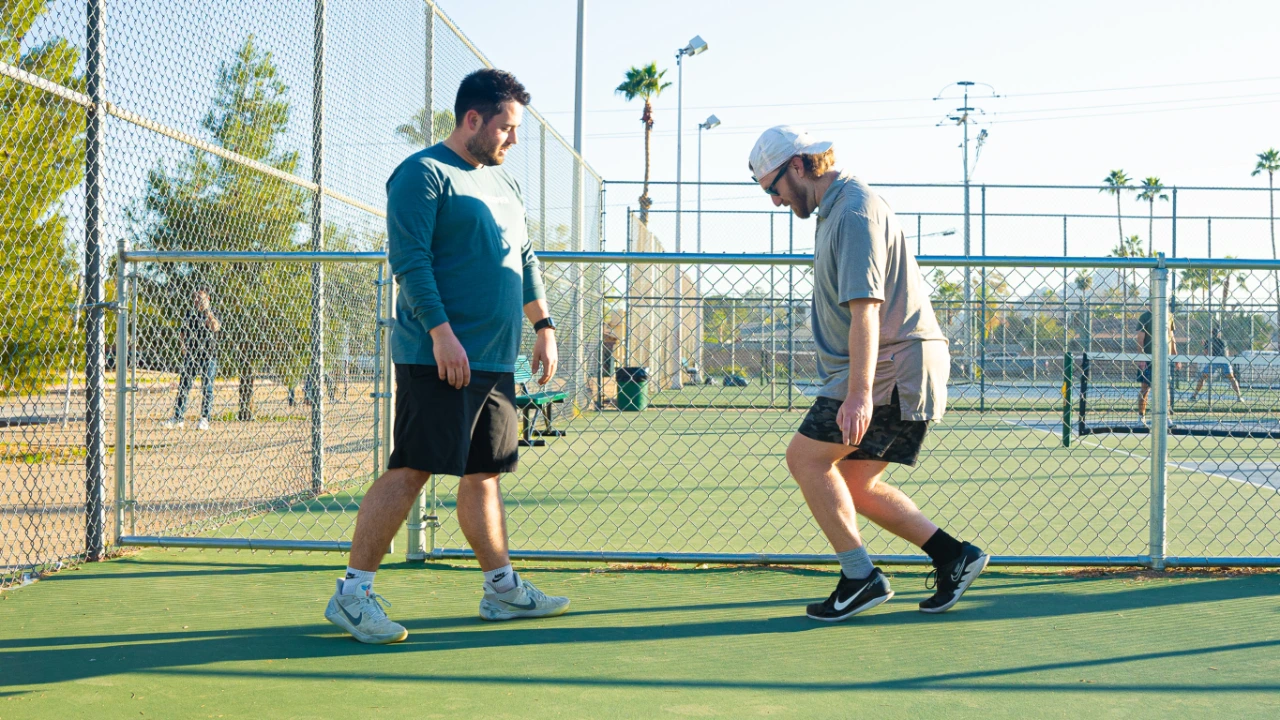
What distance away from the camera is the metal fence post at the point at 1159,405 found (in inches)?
174

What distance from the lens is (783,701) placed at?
282 centimetres

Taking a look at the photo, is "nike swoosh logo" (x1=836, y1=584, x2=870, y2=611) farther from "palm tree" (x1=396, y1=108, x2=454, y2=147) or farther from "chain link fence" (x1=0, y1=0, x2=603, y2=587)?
"palm tree" (x1=396, y1=108, x2=454, y2=147)

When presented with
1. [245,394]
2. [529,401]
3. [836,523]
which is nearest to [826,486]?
[836,523]

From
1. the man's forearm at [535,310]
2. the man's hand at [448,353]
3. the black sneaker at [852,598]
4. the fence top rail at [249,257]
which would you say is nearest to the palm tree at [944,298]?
the black sneaker at [852,598]

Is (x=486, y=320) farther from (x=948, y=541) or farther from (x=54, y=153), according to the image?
(x=54, y=153)

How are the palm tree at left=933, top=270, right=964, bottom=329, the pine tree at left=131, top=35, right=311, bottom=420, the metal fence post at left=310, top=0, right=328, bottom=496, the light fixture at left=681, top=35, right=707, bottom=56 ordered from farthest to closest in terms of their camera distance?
the light fixture at left=681, top=35, right=707, bottom=56, the palm tree at left=933, top=270, right=964, bottom=329, the metal fence post at left=310, top=0, right=328, bottom=496, the pine tree at left=131, top=35, right=311, bottom=420

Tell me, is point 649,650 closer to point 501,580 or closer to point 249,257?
point 501,580

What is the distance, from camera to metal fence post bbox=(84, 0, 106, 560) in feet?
14.9

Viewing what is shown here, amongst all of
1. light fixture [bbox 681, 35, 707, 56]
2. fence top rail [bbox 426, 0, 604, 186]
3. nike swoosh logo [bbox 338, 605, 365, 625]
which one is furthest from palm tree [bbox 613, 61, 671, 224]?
nike swoosh logo [bbox 338, 605, 365, 625]

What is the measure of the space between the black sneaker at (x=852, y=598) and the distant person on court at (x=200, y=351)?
4.14 metres

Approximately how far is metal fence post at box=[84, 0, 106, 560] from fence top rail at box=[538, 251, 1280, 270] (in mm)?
1934

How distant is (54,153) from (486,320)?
2612mm

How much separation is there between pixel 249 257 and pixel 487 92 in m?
1.82

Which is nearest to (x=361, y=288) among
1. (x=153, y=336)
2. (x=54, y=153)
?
(x=153, y=336)
